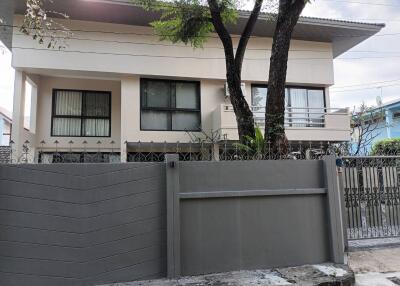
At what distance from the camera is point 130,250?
4.91 meters

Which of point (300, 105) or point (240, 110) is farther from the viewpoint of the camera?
point (300, 105)

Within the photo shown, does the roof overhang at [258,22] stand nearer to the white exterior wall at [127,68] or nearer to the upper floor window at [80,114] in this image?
the white exterior wall at [127,68]

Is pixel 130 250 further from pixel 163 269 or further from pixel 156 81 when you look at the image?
pixel 156 81

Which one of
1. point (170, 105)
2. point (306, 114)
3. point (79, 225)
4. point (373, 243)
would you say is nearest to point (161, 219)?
point (79, 225)

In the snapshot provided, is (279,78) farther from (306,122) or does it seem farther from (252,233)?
(306,122)

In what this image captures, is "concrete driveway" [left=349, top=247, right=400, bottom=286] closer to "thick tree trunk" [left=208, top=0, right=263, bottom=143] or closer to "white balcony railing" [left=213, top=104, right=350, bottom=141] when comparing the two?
"thick tree trunk" [left=208, top=0, right=263, bottom=143]

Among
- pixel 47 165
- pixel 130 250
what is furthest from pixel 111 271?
pixel 47 165

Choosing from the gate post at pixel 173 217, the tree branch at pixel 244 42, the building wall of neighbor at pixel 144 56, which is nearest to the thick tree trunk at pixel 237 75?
the tree branch at pixel 244 42

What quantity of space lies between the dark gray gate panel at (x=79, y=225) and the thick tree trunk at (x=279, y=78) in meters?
2.56

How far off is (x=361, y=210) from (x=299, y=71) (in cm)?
770

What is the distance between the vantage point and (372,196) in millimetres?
7199

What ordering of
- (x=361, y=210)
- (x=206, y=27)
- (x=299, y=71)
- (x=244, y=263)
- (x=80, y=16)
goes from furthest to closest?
1. (x=299, y=71)
2. (x=80, y=16)
3. (x=206, y=27)
4. (x=361, y=210)
5. (x=244, y=263)

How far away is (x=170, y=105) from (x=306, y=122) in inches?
202

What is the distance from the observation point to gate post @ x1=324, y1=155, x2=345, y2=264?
568 centimetres
